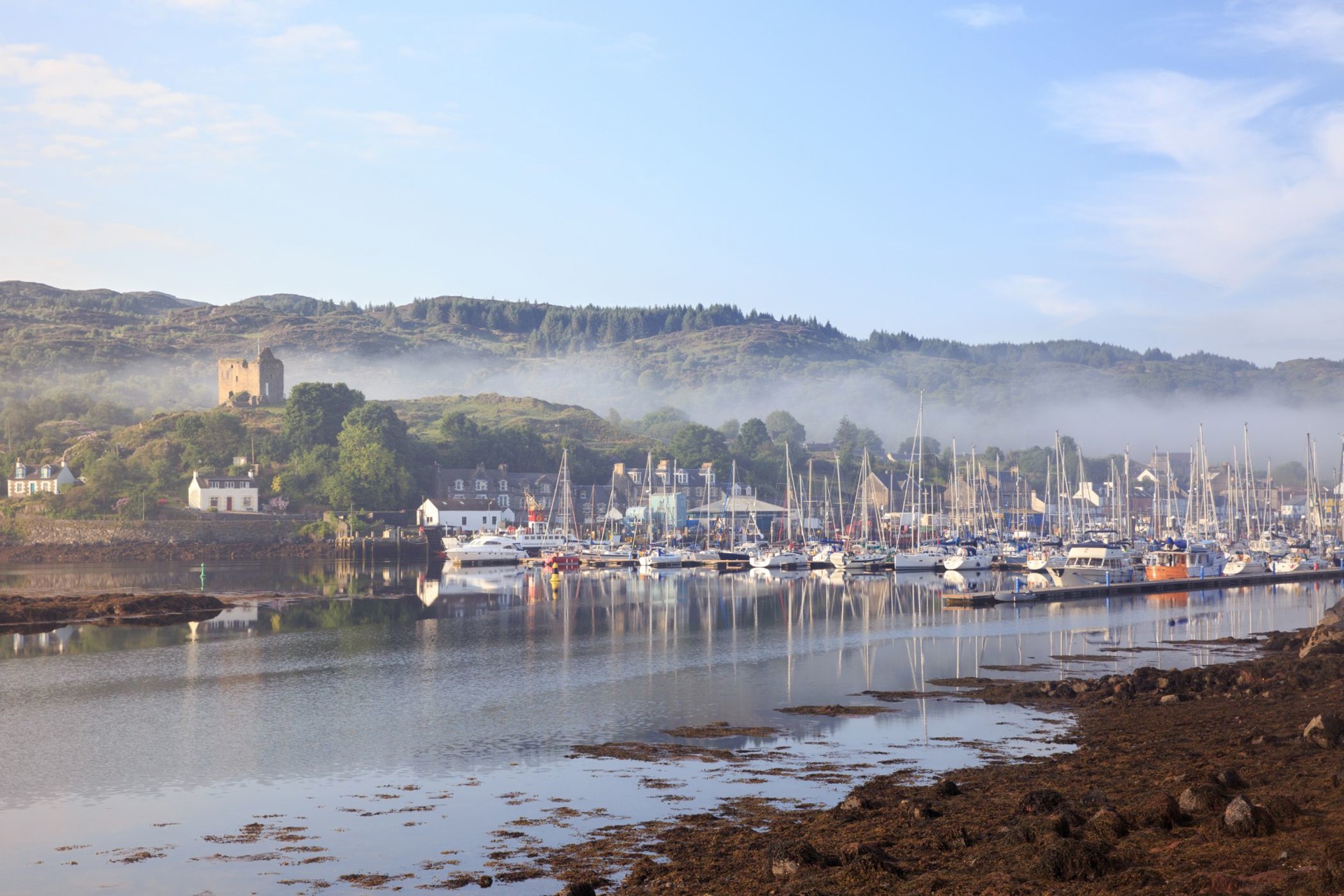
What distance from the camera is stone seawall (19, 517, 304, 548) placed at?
113 m

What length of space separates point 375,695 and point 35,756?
10095mm

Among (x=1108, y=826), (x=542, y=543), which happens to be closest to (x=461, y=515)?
(x=542, y=543)

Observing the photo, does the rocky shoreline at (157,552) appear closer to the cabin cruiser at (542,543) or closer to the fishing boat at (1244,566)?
the cabin cruiser at (542,543)

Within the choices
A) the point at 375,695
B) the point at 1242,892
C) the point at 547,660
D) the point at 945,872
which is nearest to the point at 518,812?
the point at 945,872

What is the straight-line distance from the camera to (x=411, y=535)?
118m

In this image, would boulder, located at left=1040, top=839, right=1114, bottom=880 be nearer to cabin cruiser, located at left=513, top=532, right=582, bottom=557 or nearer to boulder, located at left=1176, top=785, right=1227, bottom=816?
boulder, located at left=1176, top=785, right=1227, bottom=816

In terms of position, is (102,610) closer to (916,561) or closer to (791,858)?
(791,858)

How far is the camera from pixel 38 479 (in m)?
134

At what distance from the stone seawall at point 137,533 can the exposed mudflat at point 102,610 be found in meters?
54.0

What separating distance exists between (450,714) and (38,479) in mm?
121357

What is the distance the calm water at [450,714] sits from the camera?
20000mm

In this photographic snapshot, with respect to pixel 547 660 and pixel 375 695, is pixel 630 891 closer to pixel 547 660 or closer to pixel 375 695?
pixel 375 695

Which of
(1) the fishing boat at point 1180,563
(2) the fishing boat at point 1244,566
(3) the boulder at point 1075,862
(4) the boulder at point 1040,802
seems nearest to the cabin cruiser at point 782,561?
(1) the fishing boat at point 1180,563

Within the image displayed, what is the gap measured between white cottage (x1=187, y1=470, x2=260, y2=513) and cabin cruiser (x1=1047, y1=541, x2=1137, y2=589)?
83173 millimetres
